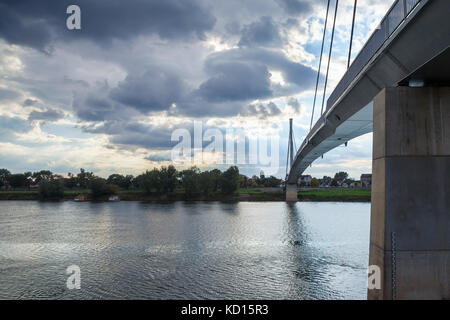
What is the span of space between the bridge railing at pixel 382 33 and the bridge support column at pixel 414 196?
162 centimetres

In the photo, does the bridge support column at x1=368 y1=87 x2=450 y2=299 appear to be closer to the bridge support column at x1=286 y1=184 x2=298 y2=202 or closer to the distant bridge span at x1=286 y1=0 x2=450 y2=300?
the distant bridge span at x1=286 y1=0 x2=450 y2=300

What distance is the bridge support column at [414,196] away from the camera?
25.8 feet

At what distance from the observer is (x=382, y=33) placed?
9.06 meters

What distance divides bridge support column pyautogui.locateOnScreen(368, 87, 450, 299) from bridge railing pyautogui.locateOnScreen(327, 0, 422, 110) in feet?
5.31

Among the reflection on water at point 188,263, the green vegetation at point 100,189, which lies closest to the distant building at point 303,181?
the green vegetation at point 100,189

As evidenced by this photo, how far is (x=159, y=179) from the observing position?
76.7 m

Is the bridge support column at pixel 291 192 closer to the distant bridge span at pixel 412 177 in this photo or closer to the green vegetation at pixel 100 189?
the green vegetation at pixel 100 189

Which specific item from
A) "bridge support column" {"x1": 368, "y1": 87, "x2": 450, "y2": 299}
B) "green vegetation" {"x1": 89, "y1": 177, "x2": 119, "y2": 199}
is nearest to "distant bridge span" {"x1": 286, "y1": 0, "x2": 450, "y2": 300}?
"bridge support column" {"x1": 368, "y1": 87, "x2": 450, "y2": 299}

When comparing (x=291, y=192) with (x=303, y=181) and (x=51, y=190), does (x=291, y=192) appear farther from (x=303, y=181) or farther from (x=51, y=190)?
(x=303, y=181)

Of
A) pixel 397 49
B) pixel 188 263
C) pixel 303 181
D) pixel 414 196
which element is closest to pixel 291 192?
pixel 188 263

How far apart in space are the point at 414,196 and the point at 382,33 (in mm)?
4395

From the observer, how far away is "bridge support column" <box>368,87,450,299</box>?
7.88 metres
